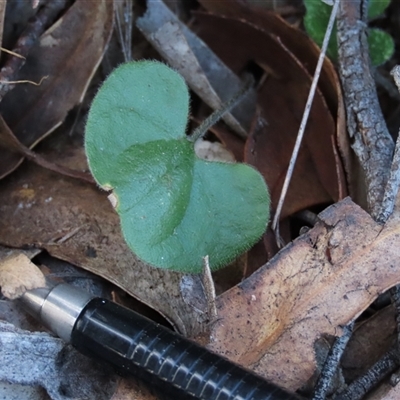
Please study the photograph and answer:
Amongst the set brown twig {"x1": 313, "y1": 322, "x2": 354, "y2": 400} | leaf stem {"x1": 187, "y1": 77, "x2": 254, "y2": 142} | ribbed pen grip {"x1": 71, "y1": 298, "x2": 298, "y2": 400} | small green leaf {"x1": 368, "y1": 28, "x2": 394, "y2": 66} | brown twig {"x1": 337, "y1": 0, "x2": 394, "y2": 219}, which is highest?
small green leaf {"x1": 368, "y1": 28, "x2": 394, "y2": 66}

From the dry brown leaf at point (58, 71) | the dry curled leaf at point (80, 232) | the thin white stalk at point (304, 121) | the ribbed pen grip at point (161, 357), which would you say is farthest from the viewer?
the dry brown leaf at point (58, 71)

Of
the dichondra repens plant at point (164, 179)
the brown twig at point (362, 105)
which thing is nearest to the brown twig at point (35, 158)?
the dichondra repens plant at point (164, 179)

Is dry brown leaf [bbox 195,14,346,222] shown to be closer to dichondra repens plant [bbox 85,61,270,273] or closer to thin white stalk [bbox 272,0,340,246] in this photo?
thin white stalk [bbox 272,0,340,246]

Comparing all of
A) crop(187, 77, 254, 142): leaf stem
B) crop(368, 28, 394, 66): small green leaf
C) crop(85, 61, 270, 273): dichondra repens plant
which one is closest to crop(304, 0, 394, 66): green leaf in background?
crop(368, 28, 394, 66): small green leaf

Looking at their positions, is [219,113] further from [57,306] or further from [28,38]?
[57,306]

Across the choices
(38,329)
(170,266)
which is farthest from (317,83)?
(38,329)

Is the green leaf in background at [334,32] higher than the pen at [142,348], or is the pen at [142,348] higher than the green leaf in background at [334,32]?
the green leaf in background at [334,32]

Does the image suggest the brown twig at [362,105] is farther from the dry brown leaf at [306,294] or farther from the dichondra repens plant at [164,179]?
the dichondra repens plant at [164,179]
